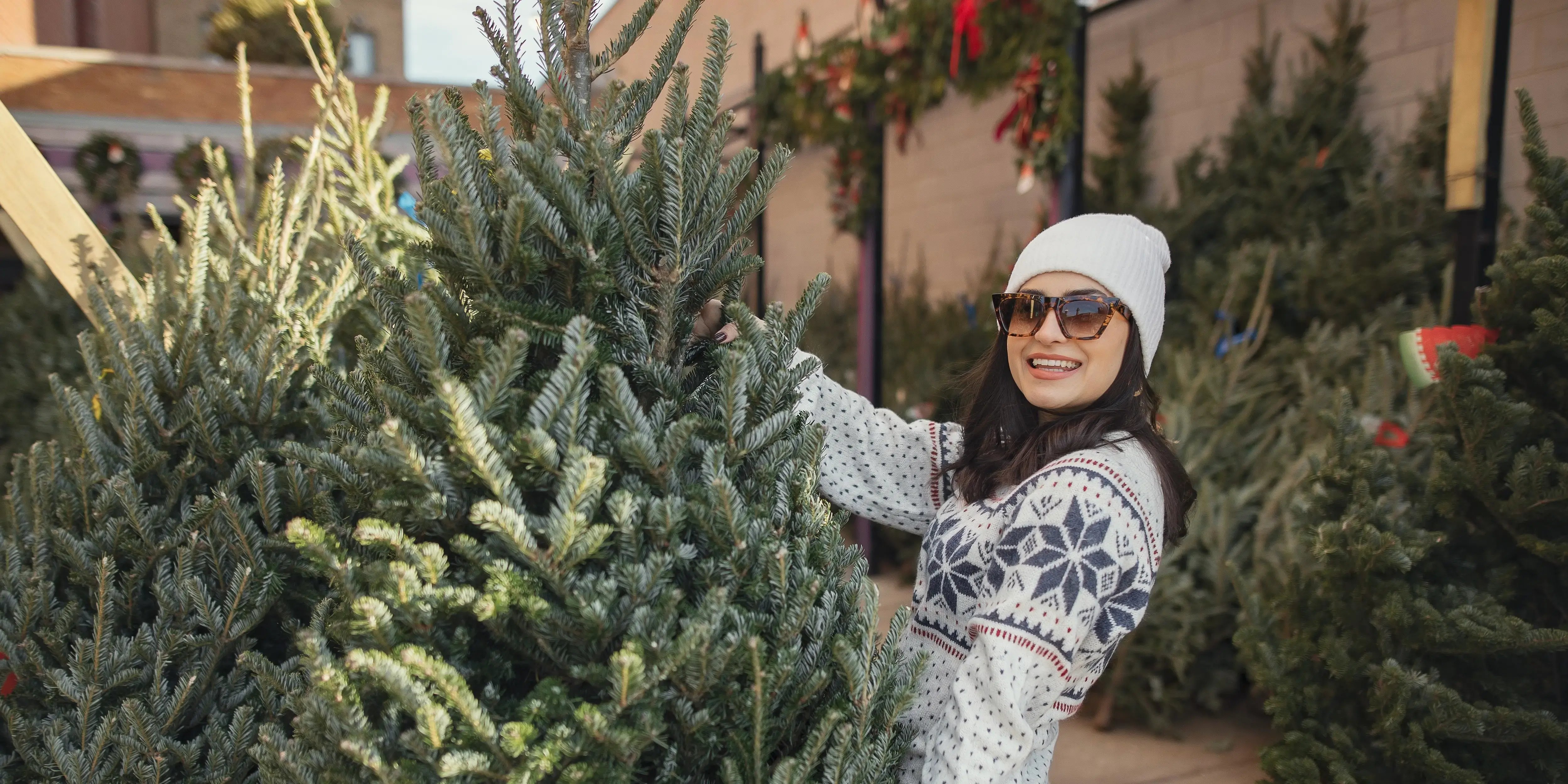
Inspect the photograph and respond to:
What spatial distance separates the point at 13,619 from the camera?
185 centimetres

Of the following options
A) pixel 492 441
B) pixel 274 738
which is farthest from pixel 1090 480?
pixel 274 738

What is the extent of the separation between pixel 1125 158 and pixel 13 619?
5.35 m

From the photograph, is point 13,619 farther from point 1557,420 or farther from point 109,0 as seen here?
point 109,0

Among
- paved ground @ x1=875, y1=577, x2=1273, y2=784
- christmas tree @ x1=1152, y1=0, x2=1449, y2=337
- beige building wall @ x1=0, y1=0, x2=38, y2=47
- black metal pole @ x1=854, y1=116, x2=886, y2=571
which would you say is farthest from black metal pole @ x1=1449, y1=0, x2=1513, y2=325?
beige building wall @ x1=0, y1=0, x2=38, y2=47

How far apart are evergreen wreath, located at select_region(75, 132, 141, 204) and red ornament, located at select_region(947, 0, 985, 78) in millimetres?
5646

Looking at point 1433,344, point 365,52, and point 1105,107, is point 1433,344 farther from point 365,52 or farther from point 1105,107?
point 365,52

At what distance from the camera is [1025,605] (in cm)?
134

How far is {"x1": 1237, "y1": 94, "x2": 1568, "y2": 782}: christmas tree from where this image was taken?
80.4 inches

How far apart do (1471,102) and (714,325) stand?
9.53ft

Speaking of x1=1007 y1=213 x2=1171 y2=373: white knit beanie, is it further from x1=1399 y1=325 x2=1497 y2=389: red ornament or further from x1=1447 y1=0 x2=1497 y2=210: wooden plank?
x1=1447 y1=0 x2=1497 y2=210: wooden plank

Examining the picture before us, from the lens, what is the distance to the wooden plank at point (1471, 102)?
296 cm

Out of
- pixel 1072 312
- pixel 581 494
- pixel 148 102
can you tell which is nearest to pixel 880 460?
pixel 1072 312

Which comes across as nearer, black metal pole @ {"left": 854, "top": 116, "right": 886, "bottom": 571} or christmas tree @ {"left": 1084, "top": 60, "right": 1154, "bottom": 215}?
christmas tree @ {"left": 1084, "top": 60, "right": 1154, "bottom": 215}

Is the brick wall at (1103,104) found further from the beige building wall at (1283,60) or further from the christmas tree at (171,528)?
the christmas tree at (171,528)
